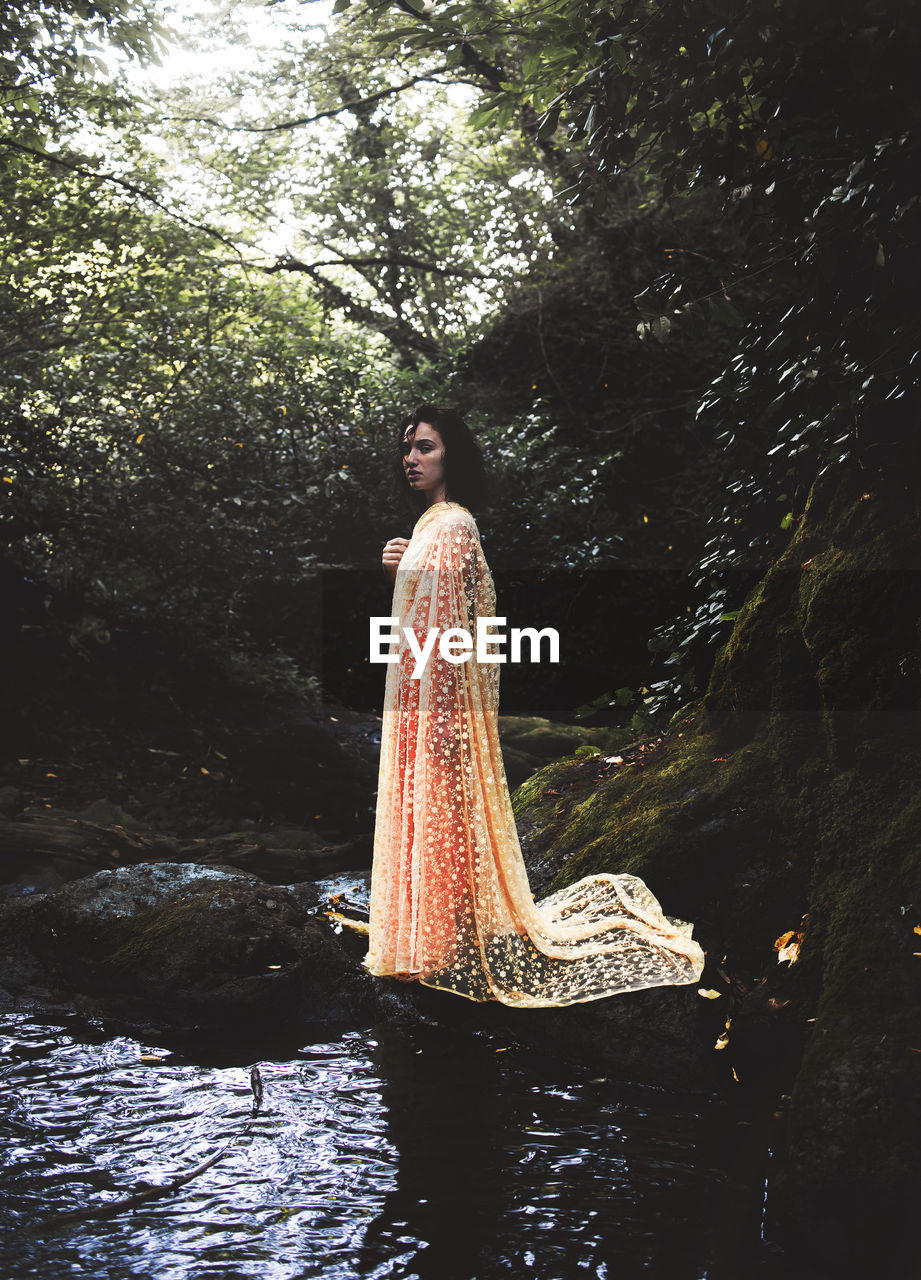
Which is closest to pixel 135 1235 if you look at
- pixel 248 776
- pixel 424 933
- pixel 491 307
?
pixel 424 933

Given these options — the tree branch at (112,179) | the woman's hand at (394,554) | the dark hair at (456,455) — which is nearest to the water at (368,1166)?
the woman's hand at (394,554)

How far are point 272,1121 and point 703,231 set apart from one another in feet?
34.5

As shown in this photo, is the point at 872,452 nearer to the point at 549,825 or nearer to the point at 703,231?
the point at 549,825

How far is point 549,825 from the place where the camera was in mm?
5312

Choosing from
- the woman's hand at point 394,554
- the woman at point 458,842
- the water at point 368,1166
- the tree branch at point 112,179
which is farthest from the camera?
the tree branch at point 112,179

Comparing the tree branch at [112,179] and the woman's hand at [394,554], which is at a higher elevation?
the tree branch at [112,179]

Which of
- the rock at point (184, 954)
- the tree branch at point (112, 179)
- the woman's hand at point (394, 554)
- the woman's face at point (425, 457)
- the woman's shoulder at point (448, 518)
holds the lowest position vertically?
the rock at point (184, 954)

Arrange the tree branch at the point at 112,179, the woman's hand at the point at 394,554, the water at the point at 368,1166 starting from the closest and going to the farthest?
the water at the point at 368,1166 → the woman's hand at the point at 394,554 → the tree branch at the point at 112,179

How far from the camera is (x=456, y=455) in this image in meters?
4.39

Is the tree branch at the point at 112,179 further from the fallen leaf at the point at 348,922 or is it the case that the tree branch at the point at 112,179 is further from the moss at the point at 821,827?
the moss at the point at 821,827

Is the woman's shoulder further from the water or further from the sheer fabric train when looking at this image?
the water

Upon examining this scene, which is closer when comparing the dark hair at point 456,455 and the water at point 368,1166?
the water at point 368,1166

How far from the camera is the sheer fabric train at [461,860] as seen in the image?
4.04 m

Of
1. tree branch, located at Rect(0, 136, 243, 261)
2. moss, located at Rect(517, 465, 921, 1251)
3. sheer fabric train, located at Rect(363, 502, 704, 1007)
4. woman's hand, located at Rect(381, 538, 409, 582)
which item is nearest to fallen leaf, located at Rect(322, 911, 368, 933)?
sheer fabric train, located at Rect(363, 502, 704, 1007)
